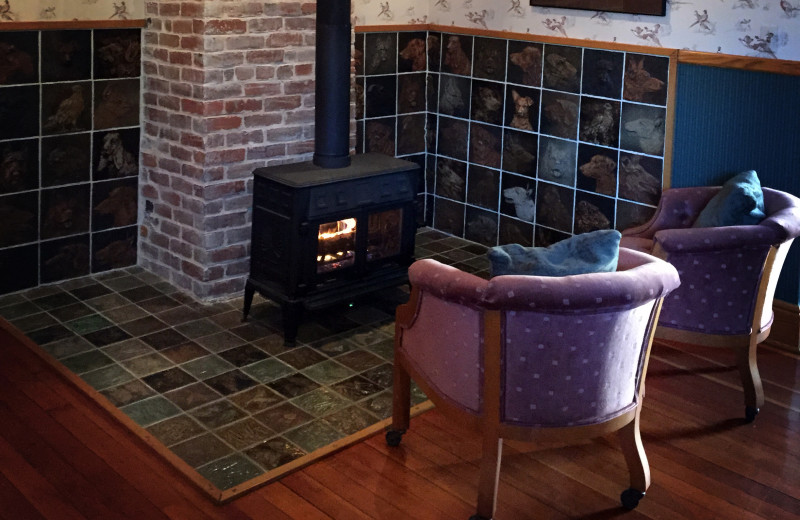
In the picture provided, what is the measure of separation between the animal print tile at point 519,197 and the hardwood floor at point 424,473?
5.93ft

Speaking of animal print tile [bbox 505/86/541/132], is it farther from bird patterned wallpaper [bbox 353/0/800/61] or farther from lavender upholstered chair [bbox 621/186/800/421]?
lavender upholstered chair [bbox 621/186/800/421]

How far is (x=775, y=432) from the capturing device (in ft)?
11.4

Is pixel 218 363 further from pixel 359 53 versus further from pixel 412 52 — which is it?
pixel 412 52

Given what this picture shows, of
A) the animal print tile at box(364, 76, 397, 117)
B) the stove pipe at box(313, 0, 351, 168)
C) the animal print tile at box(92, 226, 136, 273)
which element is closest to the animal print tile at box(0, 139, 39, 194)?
the animal print tile at box(92, 226, 136, 273)

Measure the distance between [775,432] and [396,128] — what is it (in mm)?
2918

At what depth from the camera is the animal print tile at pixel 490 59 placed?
5227 millimetres

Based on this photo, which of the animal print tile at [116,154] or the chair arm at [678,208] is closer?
the chair arm at [678,208]

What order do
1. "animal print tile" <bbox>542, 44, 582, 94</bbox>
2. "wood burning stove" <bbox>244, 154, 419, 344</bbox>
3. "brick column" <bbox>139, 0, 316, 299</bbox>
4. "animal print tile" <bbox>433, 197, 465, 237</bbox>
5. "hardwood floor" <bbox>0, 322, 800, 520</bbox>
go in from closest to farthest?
"hardwood floor" <bbox>0, 322, 800, 520</bbox> → "wood burning stove" <bbox>244, 154, 419, 344</bbox> → "brick column" <bbox>139, 0, 316, 299</bbox> → "animal print tile" <bbox>542, 44, 582, 94</bbox> → "animal print tile" <bbox>433, 197, 465, 237</bbox>

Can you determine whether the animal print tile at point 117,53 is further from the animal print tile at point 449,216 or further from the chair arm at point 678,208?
the chair arm at point 678,208

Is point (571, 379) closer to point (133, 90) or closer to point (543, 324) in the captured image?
point (543, 324)

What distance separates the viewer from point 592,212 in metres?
4.98

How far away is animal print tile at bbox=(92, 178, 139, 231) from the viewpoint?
4.75 metres

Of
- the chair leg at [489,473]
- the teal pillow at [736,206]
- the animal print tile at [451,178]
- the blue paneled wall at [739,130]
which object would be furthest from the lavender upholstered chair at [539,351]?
the animal print tile at [451,178]

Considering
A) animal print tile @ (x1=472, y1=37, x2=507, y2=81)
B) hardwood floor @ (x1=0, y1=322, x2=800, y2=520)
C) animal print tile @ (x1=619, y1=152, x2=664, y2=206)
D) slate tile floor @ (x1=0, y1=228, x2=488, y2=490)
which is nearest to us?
hardwood floor @ (x1=0, y1=322, x2=800, y2=520)
